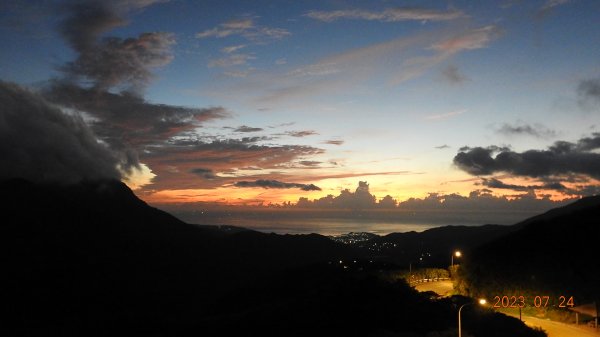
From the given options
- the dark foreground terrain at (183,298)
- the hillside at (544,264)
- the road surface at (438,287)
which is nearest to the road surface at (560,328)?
the dark foreground terrain at (183,298)

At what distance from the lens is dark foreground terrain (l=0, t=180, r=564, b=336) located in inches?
1658

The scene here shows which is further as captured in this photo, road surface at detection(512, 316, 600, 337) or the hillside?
the hillside

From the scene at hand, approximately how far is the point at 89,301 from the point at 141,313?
66.7 feet

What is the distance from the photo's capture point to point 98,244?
640ft

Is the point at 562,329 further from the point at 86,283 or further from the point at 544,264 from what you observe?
the point at 86,283

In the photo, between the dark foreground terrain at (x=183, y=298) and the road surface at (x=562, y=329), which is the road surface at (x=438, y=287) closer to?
the dark foreground terrain at (x=183, y=298)

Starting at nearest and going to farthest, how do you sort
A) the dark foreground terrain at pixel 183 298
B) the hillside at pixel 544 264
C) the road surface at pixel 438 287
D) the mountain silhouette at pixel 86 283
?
the dark foreground terrain at pixel 183 298 → the hillside at pixel 544 264 → the road surface at pixel 438 287 → the mountain silhouette at pixel 86 283

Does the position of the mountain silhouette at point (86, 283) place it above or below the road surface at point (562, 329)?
below

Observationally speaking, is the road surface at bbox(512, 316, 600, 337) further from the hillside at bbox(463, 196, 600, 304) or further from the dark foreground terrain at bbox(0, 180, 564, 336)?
the hillside at bbox(463, 196, 600, 304)

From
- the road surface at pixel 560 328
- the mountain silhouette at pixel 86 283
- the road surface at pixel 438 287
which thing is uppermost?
the road surface at pixel 560 328

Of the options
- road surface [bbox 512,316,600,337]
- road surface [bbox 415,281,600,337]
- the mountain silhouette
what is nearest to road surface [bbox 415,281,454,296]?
road surface [bbox 415,281,600,337]

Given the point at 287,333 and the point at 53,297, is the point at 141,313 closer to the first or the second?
the point at 53,297

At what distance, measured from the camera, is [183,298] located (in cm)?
15525

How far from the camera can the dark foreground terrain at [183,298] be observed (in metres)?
42.1
